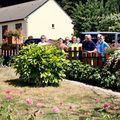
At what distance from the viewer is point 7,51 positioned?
782 inches

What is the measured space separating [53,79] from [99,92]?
136cm

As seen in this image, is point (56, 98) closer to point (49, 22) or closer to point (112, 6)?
point (49, 22)

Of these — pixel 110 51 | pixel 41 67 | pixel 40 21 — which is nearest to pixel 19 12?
pixel 40 21

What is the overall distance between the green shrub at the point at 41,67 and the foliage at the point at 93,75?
0.74m

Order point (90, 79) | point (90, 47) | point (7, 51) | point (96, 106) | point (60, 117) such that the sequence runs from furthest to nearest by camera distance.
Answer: point (7, 51) → point (90, 47) → point (90, 79) → point (96, 106) → point (60, 117)

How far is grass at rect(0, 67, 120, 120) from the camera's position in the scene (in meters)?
8.23

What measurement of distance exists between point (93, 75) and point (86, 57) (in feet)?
4.21

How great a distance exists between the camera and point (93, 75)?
41.6 feet

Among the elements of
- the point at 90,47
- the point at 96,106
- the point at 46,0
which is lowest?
the point at 96,106

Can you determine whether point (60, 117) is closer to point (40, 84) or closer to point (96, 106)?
point (96, 106)

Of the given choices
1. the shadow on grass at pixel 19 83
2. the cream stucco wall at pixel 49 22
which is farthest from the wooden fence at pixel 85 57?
the cream stucco wall at pixel 49 22

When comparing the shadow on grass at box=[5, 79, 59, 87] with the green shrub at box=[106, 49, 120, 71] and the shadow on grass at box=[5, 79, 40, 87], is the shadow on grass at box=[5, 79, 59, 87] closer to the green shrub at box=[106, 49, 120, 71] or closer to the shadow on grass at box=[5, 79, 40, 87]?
the shadow on grass at box=[5, 79, 40, 87]

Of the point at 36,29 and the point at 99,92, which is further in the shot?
the point at 36,29

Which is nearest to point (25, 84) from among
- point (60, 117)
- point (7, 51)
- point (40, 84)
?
point (40, 84)
